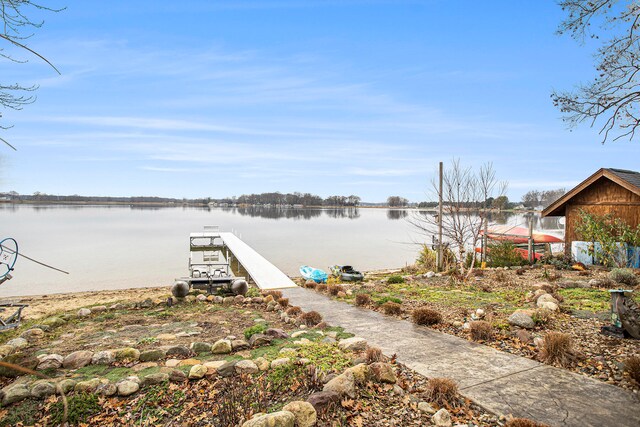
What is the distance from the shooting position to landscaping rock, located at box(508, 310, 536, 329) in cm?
634

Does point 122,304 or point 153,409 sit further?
point 122,304

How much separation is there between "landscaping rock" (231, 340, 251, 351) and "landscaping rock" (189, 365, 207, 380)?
39.3 inches

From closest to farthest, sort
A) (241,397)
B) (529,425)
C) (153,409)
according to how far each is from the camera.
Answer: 1. (529,425)
2. (241,397)
3. (153,409)

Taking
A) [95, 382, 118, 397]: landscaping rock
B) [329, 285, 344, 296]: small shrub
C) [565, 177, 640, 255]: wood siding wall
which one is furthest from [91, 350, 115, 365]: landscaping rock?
[565, 177, 640, 255]: wood siding wall

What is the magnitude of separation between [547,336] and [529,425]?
85.3 inches

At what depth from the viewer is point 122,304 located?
965 centimetres

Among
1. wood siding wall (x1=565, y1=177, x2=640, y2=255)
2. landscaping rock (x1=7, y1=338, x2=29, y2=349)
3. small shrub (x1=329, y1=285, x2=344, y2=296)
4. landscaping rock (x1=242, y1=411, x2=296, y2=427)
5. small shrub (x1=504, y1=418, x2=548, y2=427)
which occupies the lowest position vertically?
landscaping rock (x1=7, y1=338, x2=29, y2=349)

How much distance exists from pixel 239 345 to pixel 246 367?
Result: 1.08 m

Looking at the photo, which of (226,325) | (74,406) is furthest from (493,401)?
(226,325)

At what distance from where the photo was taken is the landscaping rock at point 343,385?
13.4 feet

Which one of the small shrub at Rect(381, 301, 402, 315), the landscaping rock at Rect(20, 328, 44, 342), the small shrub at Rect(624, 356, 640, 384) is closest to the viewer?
the small shrub at Rect(624, 356, 640, 384)

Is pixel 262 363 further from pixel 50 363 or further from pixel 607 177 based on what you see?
pixel 607 177

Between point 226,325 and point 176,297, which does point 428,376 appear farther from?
Answer: point 176,297

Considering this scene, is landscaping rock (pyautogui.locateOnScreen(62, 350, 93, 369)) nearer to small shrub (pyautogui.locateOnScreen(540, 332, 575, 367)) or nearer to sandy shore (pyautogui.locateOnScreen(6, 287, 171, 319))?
small shrub (pyautogui.locateOnScreen(540, 332, 575, 367))
